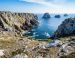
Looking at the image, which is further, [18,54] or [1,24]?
[1,24]

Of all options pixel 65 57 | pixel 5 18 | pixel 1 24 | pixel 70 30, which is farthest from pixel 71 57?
pixel 5 18

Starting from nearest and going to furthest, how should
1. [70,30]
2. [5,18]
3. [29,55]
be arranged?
[29,55] < [70,30] < [5,18]

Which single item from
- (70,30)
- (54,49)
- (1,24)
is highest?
(54,49)

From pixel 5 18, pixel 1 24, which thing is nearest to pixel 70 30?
pixel 1 24

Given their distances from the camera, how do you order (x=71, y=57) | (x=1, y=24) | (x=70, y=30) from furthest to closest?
(x=1, y=24) < (x=70, y=30) < (x=71, y=57)

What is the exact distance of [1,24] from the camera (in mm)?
162250

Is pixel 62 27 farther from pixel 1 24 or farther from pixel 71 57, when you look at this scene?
pixel 71 57

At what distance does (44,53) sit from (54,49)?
3.76 meters

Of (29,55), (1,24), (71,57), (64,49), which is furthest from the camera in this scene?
(1,24)

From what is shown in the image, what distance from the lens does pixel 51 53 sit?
1212 inches

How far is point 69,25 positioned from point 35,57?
90022mm

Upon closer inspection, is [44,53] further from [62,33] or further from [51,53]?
[62,33]

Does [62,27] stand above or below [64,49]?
below

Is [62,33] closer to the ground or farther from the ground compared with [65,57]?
closer to the ground
